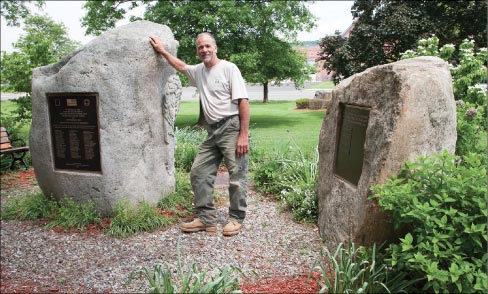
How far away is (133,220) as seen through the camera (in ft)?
16.3

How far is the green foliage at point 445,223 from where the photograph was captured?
8.92 feet

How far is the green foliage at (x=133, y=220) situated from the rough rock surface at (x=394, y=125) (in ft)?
7.52

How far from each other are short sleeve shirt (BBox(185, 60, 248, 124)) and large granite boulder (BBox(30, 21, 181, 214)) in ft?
3.16

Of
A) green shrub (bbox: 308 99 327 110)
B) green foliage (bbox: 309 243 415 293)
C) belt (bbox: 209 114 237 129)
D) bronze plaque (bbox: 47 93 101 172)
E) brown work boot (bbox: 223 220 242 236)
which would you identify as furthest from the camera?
green shrub (bbox: 308 99 327 110)

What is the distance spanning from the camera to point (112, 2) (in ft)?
50.3

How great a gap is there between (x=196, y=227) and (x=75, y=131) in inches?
79.4

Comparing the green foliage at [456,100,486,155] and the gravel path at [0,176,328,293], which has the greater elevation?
the green foliage at [456,100,486,155]

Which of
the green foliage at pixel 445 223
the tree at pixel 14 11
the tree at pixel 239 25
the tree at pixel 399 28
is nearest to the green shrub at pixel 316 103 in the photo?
the tree at pixel 239 25

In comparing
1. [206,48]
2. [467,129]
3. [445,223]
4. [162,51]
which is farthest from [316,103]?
[445,223]

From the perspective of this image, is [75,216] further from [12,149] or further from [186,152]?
[12,149]

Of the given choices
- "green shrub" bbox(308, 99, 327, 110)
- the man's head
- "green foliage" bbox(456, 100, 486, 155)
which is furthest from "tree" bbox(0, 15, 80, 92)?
"green shrub" bbox(308, 99, 327, 110)

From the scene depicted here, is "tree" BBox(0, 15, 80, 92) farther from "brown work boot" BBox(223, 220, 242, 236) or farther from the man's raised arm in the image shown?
"brown work boot" BBox(223, 220, 242, 236)

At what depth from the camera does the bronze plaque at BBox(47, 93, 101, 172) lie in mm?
5164

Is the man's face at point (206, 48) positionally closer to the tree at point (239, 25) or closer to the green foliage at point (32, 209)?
the green foliage at point (32, 209)
